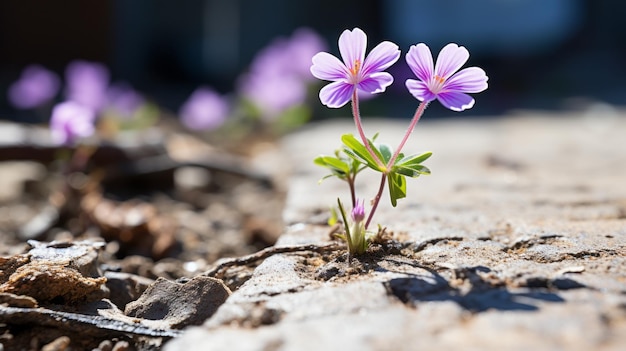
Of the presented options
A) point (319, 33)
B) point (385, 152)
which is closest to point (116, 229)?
point (385, 152)

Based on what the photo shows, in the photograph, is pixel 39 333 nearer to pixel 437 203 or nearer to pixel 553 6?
pixel 437 203

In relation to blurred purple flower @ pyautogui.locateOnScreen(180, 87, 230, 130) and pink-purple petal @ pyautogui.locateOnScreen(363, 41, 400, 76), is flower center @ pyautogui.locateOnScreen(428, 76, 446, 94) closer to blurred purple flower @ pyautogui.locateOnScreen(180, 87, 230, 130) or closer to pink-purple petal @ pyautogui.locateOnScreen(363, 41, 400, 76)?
pink-purple petal @ pyautogui.locateOnScreen(363, 41, 400, 76)

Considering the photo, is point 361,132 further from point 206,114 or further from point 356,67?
point 206,114

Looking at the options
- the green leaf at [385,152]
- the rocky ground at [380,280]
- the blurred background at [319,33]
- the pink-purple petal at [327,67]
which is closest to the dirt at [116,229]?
the rocky ground at [380,280]

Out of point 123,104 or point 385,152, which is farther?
point 123,104

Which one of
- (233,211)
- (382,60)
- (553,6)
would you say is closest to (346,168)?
(382,60)

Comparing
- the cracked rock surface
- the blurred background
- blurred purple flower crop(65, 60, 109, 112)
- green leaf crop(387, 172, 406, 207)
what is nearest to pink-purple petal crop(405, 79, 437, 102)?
green leaf crop(387, 172, 406, 207)
